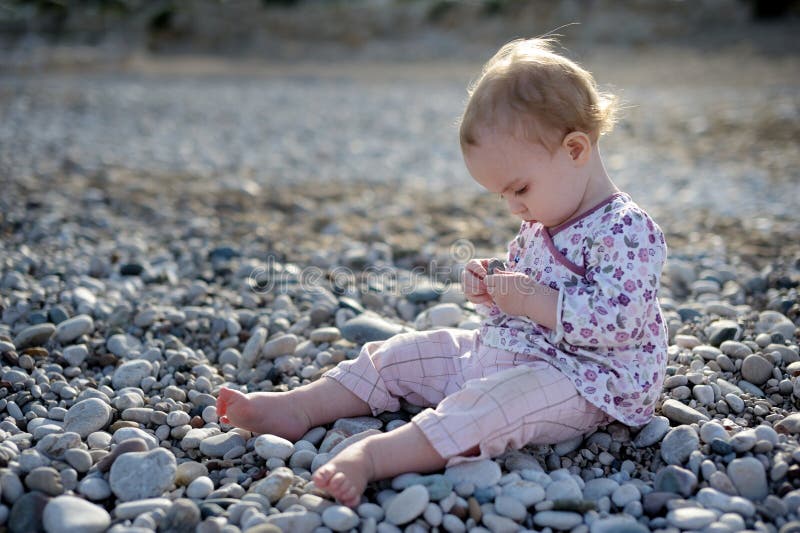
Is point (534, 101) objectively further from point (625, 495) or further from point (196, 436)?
point (196, 436)

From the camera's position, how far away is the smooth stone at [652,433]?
86.5 inches

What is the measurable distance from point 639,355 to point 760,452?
415 millimetres

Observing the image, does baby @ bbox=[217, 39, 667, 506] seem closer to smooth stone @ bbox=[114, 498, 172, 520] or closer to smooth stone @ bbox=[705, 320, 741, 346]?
smooth stone @ bbox=[114, 498, 172, 520]

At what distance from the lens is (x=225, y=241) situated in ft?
14.2

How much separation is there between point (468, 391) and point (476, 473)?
0.75 feet

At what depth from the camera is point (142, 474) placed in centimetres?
200

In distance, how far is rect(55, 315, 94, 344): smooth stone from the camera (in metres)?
2.94

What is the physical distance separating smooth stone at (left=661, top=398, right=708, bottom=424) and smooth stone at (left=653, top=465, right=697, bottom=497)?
292mm

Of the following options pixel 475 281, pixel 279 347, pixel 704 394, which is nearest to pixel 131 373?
pixel 279 347

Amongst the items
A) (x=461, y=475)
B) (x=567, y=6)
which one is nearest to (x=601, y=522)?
(x=461, y=475)

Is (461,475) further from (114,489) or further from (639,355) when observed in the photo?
(114,489)

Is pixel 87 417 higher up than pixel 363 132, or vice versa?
pixel 363 132

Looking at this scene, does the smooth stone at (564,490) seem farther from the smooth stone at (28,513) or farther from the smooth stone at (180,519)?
the smooth stone at (28,513)

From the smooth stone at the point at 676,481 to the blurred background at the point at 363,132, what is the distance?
1114mm
